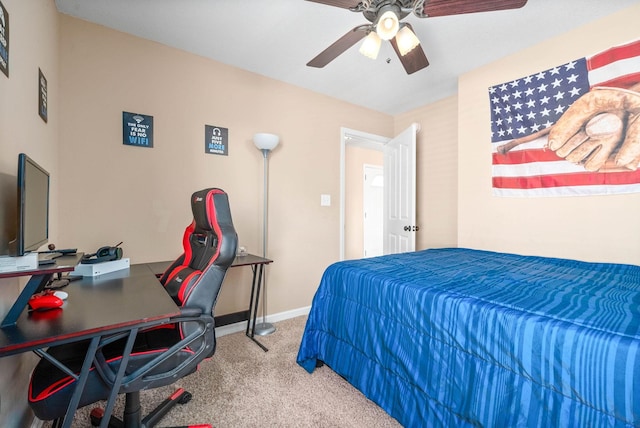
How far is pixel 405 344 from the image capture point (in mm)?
1460

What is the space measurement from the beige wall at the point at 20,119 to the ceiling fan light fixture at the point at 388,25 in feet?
5.49

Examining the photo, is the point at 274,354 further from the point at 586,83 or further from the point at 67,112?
the point at 586,83

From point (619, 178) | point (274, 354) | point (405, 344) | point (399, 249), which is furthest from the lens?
point (399, 249)

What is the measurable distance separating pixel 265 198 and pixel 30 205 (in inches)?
74.4

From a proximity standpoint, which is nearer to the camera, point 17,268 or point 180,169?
point 17,268

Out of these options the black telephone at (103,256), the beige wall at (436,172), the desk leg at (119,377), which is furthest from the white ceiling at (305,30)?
the desk leg at (119,377)

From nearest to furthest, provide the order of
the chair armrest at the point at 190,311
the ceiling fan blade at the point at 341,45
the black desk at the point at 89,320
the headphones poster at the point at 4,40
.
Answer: the black desk at the point at 89,320 → the headphones poster at the point at 4,40 → the chair armrest at the point at 190,311 → the ceiling fan blade at the point at 341,45

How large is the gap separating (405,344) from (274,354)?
1235 mm

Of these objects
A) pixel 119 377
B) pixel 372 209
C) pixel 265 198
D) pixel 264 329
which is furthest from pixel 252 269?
pixel 372 209

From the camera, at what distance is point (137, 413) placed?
1.29 m

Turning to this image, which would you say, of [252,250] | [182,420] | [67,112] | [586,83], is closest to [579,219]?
[586,83]

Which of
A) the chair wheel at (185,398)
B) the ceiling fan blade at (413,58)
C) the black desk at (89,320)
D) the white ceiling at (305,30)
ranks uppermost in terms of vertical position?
the white ceiling at (305,30)

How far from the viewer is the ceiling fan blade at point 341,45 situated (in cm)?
178

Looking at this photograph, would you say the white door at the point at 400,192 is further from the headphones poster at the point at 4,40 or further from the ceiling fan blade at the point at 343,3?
the headphones poster at the point at 4,40
